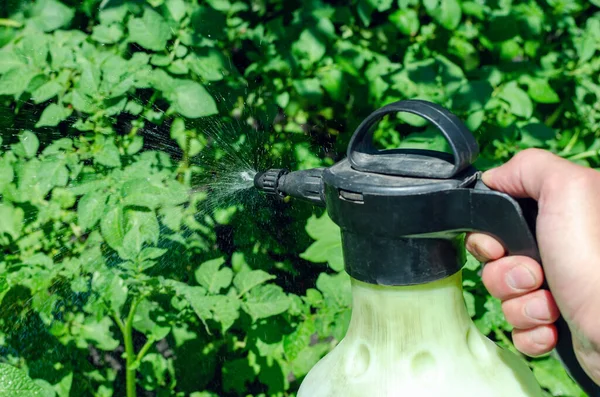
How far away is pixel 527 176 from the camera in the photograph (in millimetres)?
830

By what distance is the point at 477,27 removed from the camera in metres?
2.24

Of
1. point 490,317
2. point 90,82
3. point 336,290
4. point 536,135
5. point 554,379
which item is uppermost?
point 90,82

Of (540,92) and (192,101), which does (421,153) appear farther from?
(540,92)

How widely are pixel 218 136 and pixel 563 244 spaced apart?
111cm

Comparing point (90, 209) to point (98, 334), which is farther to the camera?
point (98, 334)

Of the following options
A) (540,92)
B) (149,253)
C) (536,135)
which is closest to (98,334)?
(149,253)

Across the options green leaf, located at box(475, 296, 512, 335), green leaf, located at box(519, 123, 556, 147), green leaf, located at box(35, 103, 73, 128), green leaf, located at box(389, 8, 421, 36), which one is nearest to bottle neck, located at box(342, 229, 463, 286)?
green leaf, located at box(475, 296, 512, 335)

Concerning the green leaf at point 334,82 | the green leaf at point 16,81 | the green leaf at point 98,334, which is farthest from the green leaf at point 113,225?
the green leaf at point 334,82

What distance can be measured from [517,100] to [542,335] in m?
1.01

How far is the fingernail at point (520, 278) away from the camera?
86 centimetres

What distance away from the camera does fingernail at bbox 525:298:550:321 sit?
2.96 ft

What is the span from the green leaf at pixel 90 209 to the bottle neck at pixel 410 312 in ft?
2.19

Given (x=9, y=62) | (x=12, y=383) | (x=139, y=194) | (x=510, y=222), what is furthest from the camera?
(x=9, y=62)

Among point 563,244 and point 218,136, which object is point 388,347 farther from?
point 218,136
